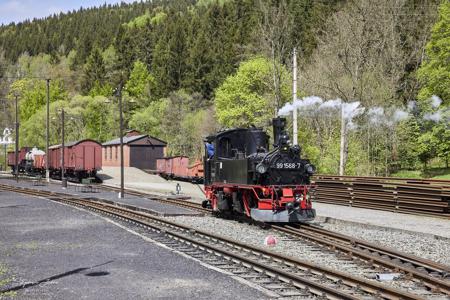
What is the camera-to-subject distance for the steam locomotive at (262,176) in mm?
16625

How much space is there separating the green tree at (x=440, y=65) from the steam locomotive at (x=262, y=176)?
1976 cm

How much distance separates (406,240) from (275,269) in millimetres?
5988

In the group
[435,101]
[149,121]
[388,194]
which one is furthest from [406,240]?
[149,121]

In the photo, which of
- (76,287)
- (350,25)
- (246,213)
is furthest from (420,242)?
(350,25)

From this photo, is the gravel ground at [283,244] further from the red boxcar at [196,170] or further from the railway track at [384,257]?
the red boxcar at [196,170]

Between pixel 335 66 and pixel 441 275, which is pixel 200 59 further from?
pixel 441 275

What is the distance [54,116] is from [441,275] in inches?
3003

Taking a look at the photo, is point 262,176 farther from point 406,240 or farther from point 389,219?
point 389,219

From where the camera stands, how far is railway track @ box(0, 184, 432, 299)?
8.44m

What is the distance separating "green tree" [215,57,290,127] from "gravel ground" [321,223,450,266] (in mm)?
25501

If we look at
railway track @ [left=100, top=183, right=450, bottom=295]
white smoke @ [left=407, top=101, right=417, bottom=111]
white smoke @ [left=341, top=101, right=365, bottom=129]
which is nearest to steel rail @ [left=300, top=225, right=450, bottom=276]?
railway track @ [left=100, top=183, right=450, bottom=295]

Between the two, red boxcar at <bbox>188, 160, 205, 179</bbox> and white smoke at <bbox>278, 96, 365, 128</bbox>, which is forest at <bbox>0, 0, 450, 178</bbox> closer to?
white smoke at <bbox>278, 96, 365, 128</bbox>

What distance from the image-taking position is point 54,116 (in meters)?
80.0

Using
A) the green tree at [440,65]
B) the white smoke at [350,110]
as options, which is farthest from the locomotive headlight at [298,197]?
the green tree at [440,65]
